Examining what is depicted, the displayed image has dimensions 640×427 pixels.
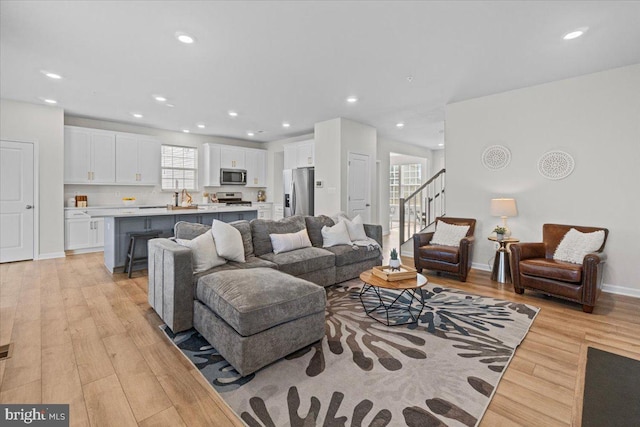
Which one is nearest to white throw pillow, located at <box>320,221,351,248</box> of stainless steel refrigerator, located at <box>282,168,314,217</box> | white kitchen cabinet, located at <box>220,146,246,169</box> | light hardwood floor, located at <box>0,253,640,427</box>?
light hardwood floor, located at <box>0,253,640,427</box>

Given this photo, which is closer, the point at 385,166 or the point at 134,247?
the point at 134,247

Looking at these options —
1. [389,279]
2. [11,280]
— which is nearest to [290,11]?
[389,279]

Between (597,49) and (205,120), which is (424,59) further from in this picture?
(205,120)

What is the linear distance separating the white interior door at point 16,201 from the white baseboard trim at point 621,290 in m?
8.76

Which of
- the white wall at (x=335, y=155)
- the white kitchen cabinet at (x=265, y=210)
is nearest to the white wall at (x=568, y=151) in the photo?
the white wall at (x=335, y=155)

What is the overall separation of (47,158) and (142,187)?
1828 millimetres

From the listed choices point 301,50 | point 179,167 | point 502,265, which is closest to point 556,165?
point 502,265

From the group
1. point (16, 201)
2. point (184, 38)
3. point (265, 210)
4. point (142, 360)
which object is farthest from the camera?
point (265, 210)

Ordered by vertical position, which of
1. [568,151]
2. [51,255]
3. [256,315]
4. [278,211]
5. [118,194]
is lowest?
[51,255]

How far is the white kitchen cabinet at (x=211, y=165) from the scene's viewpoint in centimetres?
773

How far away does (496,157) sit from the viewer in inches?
183

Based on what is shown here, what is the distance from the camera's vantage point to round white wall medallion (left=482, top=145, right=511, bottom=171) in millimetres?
4561

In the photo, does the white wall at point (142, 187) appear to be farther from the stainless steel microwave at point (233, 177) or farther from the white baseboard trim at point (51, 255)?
the white baseboard trim at point (51, 255)

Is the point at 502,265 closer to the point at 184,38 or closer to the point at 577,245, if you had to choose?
the point at 577,245
